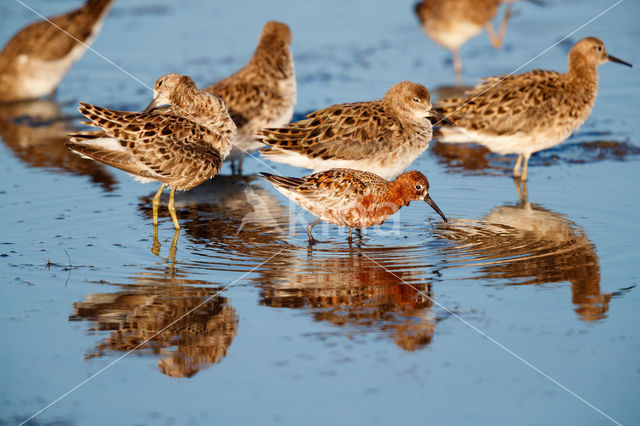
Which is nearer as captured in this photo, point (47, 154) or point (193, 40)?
point (47, 154)

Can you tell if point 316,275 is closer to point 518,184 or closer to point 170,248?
point 170,248

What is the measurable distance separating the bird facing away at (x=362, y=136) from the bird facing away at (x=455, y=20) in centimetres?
755

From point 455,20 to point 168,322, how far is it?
41.7ft

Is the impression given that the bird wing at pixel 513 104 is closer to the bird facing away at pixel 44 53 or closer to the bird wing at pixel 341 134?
the bird wing at pixel 341 134

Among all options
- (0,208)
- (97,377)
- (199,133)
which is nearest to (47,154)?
(0,208)

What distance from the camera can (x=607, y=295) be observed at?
23.8 feet

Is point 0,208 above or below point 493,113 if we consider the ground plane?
below

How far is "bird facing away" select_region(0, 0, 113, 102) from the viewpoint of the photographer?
15.4 metres

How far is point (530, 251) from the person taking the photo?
8.36 m

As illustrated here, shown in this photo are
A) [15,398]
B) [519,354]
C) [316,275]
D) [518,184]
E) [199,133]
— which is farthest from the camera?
[518,184]

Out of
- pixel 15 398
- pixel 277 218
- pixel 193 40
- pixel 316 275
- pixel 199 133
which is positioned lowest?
pixel 15 398

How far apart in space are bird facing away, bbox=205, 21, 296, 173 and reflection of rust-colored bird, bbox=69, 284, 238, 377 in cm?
410

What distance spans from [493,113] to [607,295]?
14.6ft

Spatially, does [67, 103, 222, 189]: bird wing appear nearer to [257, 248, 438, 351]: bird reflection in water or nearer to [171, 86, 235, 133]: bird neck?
[171, 86, 235, 133]: bird neck
